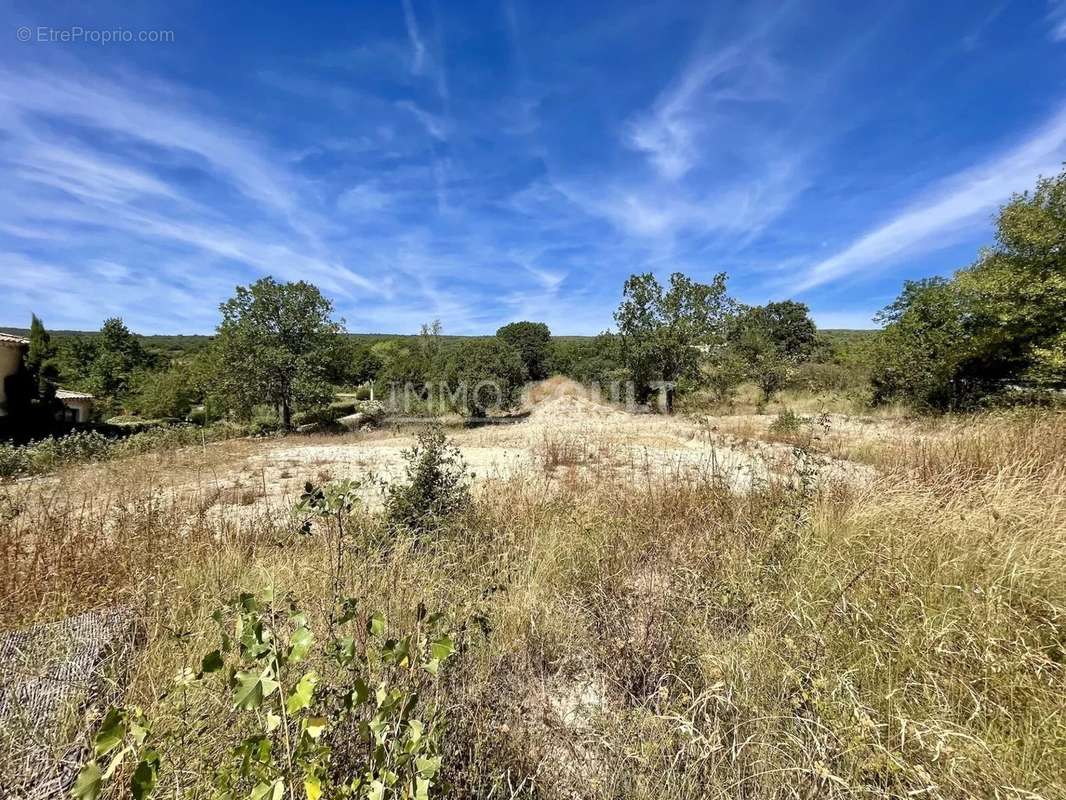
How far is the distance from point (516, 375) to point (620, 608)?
65.1ft

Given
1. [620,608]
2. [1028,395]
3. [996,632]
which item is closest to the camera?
[996,632]

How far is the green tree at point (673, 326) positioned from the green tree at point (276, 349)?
13.2 metres

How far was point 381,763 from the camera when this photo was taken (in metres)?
0.93

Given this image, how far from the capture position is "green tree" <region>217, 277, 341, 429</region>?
647 inches

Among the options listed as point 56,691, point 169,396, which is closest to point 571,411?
point 56,691

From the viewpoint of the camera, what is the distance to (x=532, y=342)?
36.3m

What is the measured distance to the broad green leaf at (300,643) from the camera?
0.86m

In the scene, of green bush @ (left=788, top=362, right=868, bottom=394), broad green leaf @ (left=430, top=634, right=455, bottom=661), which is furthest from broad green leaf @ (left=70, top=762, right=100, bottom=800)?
green bush @ (left=788, top=362, right=868, bottom=394)

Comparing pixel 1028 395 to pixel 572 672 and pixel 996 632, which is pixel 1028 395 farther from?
pixel 572 672

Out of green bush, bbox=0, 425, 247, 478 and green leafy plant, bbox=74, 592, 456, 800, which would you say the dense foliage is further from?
green bush, bbox=0, 425, 247, 478

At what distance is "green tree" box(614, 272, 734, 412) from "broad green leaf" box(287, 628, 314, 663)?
17.7 meters

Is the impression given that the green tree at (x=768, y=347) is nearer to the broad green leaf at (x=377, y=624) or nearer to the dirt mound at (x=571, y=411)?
the dirt mound at (x=571, y=411)

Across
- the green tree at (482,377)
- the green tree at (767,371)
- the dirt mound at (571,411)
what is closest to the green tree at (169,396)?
the green tree at (482,377)

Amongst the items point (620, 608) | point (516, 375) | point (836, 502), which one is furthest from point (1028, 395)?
point (516, 375)
